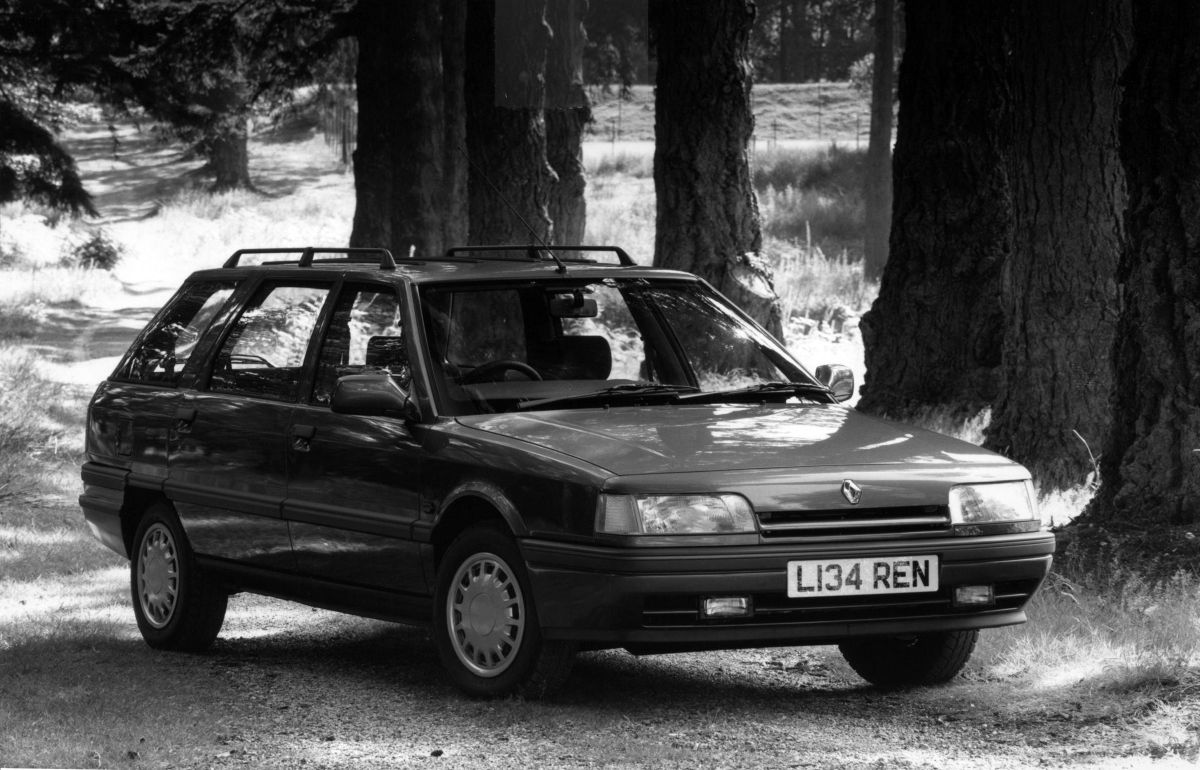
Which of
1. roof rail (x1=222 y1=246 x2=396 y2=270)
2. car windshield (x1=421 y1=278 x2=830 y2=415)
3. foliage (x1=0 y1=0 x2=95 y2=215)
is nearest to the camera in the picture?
car windshield (x1=421 y1=278 x2=830 y2=415)

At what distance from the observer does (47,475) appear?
14555 mm

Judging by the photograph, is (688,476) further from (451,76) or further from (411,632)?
(451,76)

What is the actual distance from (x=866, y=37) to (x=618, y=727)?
7371 centimetres

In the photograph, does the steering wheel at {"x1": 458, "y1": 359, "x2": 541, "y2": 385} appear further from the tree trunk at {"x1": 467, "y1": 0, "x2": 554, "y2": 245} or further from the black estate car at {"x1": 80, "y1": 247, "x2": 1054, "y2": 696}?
the tree trunk at {"x1": 467, "y1": 0, "x2": 554, "y2": 245}

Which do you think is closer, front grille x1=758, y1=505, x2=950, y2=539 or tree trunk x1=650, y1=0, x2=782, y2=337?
front grille x1=758, y1=505, x2=950, y2=539

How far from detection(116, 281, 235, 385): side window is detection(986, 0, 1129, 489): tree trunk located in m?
5.08

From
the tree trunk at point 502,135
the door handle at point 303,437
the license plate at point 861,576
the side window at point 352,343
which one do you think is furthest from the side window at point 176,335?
the tree trunk at point 502,135

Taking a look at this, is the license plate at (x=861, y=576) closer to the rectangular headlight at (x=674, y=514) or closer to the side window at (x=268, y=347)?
the rectangular headlight at (x=674, y=514)

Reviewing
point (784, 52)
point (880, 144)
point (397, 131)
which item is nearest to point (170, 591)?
point (397, 131)

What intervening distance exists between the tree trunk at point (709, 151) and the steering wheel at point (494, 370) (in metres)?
8.11

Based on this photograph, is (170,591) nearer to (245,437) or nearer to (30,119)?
(245,437)

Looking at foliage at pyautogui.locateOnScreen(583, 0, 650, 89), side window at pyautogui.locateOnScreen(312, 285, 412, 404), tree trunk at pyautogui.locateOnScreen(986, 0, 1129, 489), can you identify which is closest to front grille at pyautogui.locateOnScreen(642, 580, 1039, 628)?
side window at pyautogui.locateOnScreen(312, 285, 412, 404)

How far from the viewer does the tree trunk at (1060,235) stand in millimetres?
11125

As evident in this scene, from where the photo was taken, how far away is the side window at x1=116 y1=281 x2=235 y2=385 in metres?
8.49
